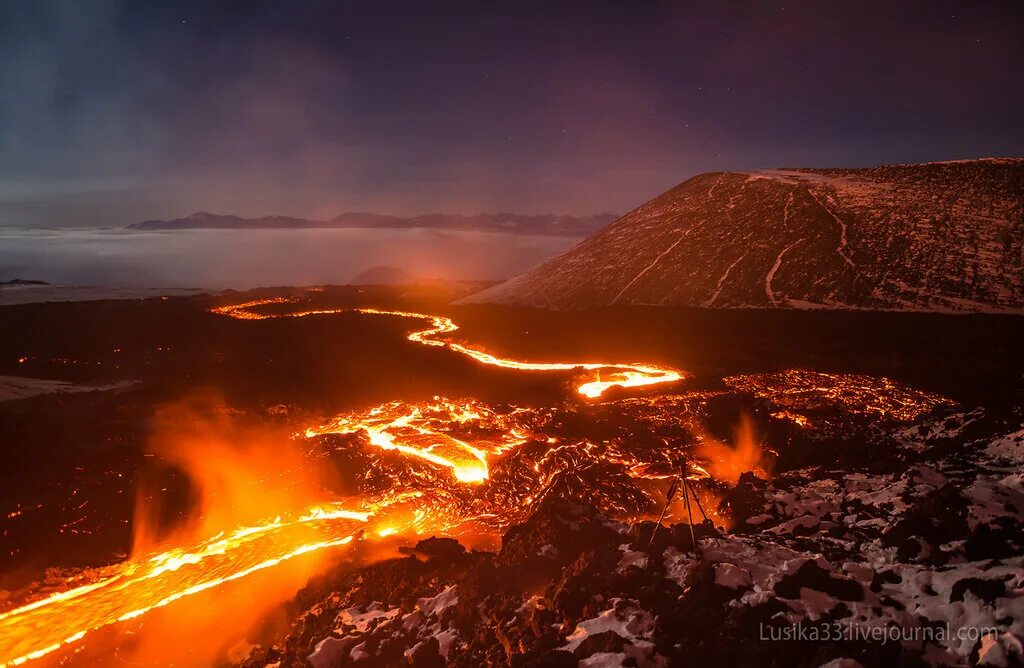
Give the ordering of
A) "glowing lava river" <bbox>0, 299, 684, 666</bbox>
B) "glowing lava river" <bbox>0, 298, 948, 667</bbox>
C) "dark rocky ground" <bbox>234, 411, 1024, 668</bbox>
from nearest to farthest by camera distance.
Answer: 1. "dark rocky ground" <bbox>234, 411, 1024, 668</bbox>
2. "glowing lava river" <bbox>0, 299, 684, 666</bbox>
3. "glowing lava river" <bbox>0, 298, 948, 667</bbox>

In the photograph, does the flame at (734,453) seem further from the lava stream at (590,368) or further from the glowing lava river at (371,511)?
the lava stream at (590,368)

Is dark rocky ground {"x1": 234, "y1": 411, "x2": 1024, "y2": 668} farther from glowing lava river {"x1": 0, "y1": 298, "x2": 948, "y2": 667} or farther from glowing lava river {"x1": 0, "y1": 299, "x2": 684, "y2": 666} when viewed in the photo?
glowing lava river {"x1": 0, "y1": 299, "x2": 684, "y2": 666}

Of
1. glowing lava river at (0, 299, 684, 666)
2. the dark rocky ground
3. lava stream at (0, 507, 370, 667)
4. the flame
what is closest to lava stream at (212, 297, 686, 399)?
glowing lava river at (0, 299, 684, 666)

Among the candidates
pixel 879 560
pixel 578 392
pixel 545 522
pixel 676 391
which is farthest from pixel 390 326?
pixel 879 560

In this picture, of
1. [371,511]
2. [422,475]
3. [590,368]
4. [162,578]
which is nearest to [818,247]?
[590,368]

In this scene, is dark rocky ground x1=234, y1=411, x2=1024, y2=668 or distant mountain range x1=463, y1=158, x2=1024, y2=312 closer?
dark rocky ground x1=234, y1=411, x2=1024, y2=668

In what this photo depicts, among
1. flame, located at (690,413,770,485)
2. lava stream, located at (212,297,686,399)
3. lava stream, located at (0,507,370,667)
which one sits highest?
lava stream, located at (212,297,686,399)
